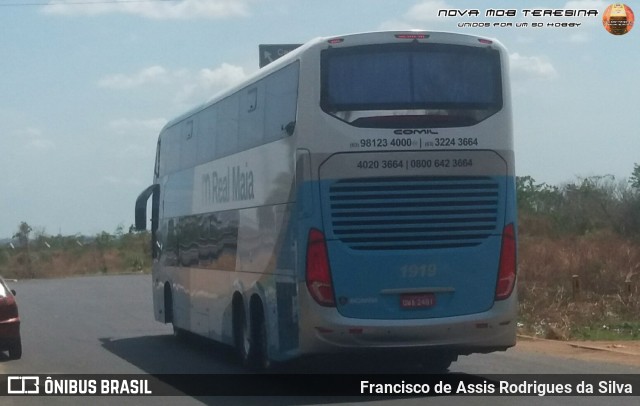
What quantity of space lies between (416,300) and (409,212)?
3.46 feet

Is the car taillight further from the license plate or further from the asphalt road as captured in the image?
the license plate

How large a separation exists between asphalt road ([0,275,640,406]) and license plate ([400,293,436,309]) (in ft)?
3.57

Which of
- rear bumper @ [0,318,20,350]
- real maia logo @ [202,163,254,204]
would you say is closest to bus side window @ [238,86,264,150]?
real maia logo @ [202,163,254,204]

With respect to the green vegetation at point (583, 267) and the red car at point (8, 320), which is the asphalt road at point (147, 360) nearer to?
the red car at point (8, 320)

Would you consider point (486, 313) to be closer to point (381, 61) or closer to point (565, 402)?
point (565, 402)

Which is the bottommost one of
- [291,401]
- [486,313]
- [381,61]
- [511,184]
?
[291,401]

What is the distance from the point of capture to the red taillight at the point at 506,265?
1414cm

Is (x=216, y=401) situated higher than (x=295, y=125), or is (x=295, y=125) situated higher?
(x=295, y=125)

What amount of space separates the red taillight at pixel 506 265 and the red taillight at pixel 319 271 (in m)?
2.09

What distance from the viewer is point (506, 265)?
14172mm

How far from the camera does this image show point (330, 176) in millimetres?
13766

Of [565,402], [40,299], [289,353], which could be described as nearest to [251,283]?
[289,353]

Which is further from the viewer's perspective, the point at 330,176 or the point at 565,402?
the point at 330,176

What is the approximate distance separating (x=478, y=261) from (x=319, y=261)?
1949mm
